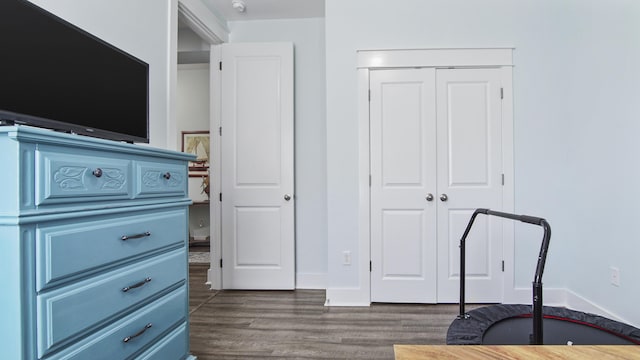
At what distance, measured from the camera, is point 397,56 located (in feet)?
9.45

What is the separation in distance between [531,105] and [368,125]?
1460 millimetres

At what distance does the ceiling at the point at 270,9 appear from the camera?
3.15 metres

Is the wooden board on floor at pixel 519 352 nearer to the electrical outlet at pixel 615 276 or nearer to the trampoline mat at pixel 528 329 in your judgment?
the trampoline mat at pixel 528 329

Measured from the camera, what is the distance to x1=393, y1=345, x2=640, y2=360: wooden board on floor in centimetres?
60

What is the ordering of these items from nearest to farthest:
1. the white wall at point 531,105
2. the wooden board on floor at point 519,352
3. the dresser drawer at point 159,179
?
1. the wooden board on floor at point 519,352
2. the dresser drawer at point 159,179
3. the white wall at point 531,105

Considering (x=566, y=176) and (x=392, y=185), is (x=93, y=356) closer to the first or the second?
(x=392, y=185)

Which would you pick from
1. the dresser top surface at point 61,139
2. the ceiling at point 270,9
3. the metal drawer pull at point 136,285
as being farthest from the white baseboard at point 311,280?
the ceiling at point 270,9

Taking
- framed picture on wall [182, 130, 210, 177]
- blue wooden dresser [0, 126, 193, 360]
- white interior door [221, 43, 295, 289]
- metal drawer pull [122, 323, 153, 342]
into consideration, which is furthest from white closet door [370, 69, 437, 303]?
framed picture on wall [182, 130, 210, 177]

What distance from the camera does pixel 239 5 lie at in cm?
315

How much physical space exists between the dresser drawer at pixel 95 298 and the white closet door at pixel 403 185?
1.89 meters

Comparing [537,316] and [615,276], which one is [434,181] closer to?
[615,276]

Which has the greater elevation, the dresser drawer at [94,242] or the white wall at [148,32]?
the white wall at [148,32]

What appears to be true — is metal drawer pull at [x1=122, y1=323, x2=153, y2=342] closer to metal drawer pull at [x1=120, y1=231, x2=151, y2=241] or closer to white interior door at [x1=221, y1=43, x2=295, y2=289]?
metal drawer pull at [x1=120, y1=231, x2=151, y2=241]

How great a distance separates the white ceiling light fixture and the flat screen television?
1.75m
